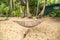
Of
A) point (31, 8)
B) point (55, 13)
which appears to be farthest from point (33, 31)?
point (31, 8)

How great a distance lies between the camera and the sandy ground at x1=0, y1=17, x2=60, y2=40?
18.4 feet

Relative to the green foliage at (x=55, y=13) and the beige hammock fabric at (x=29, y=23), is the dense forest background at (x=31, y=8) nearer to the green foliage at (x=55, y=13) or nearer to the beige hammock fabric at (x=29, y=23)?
the green foliage at (x=55, y=13)

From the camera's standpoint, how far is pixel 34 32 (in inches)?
229

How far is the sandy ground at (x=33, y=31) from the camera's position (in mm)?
5621

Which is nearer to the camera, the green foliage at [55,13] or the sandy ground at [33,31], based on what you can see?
the sandy ground at [33,31]

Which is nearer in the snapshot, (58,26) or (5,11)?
(58,26)

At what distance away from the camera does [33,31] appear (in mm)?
5898

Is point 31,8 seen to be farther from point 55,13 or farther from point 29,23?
point 29,23

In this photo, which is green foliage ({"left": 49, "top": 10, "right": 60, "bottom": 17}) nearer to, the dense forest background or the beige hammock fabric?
the dense forest background

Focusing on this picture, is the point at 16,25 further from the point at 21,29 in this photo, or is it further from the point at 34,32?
the point at 34,32

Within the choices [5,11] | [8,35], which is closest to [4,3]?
[5,11]

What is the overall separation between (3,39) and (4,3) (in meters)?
3.56

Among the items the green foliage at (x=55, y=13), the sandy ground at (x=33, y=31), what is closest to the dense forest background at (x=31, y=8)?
the green foliage at (x=55, y=13)

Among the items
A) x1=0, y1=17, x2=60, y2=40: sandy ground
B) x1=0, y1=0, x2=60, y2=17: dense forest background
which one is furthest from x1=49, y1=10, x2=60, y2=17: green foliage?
x1=0, y1=17, x2=60, y2=40: sandy ground
